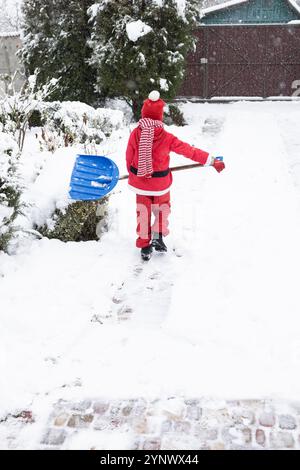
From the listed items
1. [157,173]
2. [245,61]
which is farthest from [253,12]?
[157,173]

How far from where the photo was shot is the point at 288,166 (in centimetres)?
696

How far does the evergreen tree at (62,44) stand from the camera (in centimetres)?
922

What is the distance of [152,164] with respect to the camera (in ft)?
13.6

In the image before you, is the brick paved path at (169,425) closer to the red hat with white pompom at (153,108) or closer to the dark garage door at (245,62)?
the red hat with white pompom at (153,108)

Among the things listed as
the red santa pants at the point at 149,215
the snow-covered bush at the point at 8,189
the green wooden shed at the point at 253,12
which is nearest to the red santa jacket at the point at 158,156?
the red santa pants at the point at 149,215

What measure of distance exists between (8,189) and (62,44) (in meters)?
6.36

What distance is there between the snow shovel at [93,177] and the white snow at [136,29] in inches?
188

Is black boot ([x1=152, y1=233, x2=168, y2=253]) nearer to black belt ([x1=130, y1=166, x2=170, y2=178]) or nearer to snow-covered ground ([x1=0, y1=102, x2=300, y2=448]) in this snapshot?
snow-covered ground ([x1=0, y1=102, x2=300, y2=448])

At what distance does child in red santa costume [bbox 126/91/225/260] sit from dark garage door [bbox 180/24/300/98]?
968 cm

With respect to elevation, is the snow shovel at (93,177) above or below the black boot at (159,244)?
above

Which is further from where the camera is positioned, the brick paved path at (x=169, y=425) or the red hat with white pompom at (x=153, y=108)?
the red hat with white pompom at (x=153, y=108)

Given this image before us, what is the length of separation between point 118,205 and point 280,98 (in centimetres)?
914

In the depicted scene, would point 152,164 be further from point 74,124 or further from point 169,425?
point 74,124
